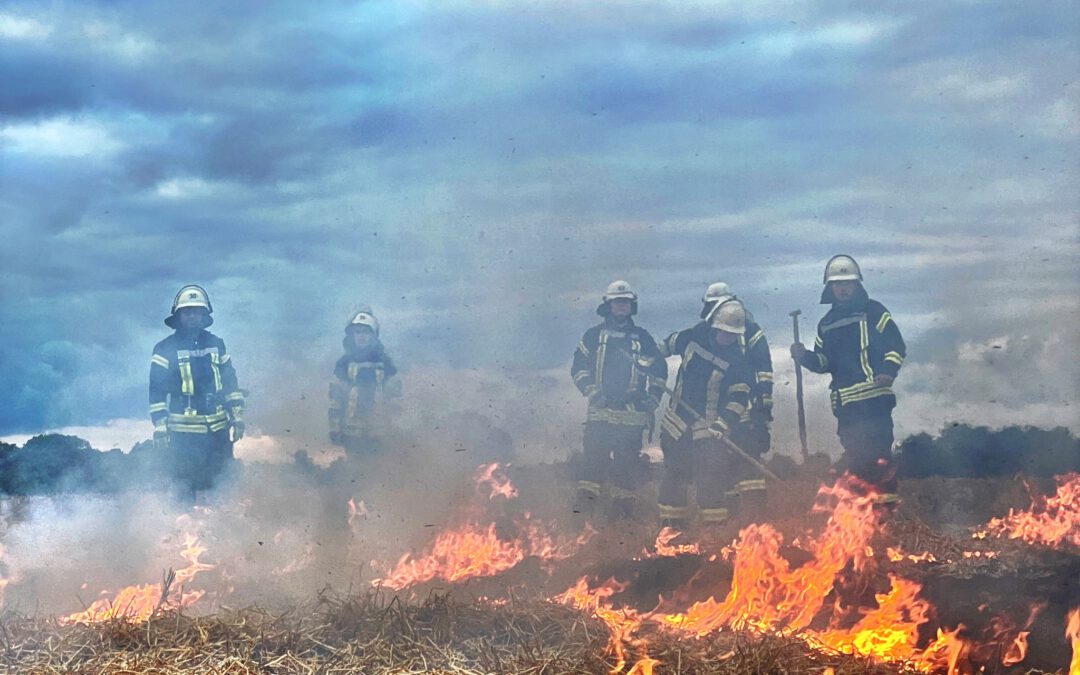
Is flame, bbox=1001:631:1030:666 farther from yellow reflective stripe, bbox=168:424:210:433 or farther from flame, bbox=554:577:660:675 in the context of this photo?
yellow reflective stripe, bbox=168:424:210:433

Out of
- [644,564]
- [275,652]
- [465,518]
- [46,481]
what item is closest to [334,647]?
[275,652]

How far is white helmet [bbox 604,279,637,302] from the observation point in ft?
42.7

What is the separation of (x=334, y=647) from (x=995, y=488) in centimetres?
1023

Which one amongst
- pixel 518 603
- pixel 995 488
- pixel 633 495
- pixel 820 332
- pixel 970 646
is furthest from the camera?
pixel 995 488

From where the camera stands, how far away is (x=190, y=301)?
12.5 m

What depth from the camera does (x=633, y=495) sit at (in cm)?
1311

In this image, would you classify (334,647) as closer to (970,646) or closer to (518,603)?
(518,603)

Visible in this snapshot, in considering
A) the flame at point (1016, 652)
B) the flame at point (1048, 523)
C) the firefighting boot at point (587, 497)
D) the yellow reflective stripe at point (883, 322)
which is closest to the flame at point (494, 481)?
the firefighting boot at point (587, 497)

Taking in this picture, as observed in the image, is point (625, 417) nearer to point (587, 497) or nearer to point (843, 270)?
point (587, 497)

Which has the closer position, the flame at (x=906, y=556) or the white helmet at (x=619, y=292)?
the flame at (x=906, y=556)

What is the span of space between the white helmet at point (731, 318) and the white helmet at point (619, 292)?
4.38 ft

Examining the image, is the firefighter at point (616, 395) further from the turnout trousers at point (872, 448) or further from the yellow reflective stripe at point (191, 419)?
the yellow reflective stripe at point (191, 419)

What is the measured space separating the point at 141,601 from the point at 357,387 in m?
4.56

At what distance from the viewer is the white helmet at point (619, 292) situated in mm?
13000
